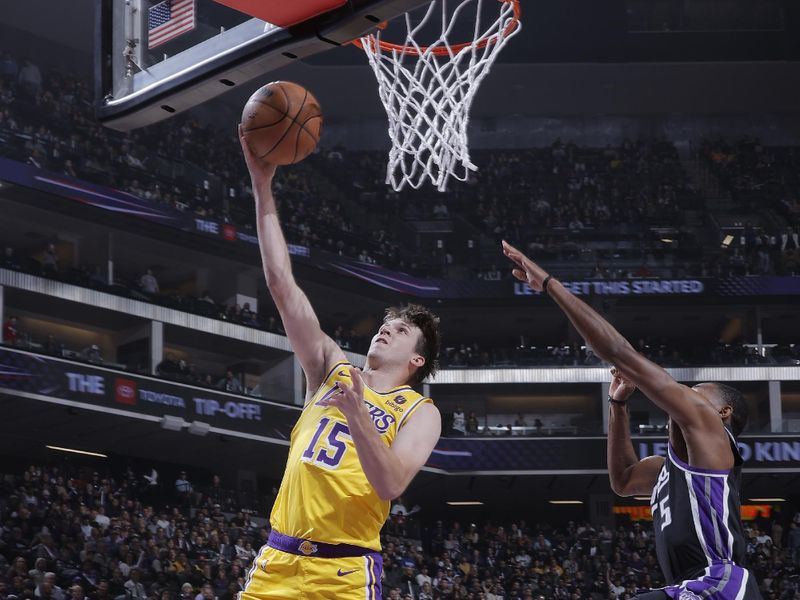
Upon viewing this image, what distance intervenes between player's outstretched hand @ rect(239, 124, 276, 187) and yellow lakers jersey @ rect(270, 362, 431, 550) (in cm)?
74

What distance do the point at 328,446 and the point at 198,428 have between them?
1866cm

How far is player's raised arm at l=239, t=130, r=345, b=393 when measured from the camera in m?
4.07

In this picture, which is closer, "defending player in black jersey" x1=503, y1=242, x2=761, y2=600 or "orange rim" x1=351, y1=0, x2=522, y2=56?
"defending player in black jersey" x1=503, y1=242, x2=761, y2=600

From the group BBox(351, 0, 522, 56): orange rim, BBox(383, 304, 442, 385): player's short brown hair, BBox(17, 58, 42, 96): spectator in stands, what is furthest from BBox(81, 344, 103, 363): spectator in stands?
BBox(383, 304, 442, 385): player's short brown hair

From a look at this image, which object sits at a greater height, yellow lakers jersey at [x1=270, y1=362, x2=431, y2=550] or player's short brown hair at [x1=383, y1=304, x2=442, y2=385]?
player's short brown hair at [x1=383, y1=304, x2=442, y2=385]

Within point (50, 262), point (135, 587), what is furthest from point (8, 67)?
point (135, 587)

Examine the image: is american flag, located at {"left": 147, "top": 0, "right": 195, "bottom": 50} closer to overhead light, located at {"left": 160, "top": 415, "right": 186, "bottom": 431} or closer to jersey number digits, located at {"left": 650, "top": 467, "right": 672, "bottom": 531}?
jersey number digits, located at {"left": 650, "top": 467, "right": 672, "bottom": 531}

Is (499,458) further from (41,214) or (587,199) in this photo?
(41,214)

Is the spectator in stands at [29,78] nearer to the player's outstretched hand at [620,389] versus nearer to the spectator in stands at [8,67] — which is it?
the spectator in stands at [8,67]

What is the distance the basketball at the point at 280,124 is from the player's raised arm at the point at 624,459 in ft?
5.52

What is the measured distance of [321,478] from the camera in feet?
13.2

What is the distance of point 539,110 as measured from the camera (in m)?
35.4

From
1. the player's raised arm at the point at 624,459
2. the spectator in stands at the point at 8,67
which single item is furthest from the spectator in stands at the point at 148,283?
the player's raised arm at the point at 624,459

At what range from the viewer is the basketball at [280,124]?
4.25 metres
